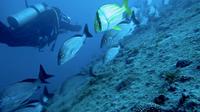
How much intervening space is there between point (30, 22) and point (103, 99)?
8.72 metres

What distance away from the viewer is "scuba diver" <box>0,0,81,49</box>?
11289mm

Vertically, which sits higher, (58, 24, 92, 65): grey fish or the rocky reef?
(58, 24, 92, 65): grey fish

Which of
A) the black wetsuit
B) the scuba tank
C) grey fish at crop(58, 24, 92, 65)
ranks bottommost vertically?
grey fish at crop(58, 24, 92, 65)

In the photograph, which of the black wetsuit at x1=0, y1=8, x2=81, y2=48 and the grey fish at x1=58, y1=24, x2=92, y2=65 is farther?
the black wetsuit at x1=0, y1=8, x2=81, y2=48

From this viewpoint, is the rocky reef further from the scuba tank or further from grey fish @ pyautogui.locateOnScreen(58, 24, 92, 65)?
the scuba tank

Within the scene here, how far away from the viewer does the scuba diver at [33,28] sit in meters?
11.3

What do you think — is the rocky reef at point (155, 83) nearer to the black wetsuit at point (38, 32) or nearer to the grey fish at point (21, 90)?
the grey fish at point (21, 90)

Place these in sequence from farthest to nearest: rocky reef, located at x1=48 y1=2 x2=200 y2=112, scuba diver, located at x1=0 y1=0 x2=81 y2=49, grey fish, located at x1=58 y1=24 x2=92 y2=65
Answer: scuba diver, located at x1=0 y1=0 x2=81 y2=49
grey fish, located at x1=58 y1=24 x2=92 y2=65
rocky reef, located at x1=48 y1=2 x2=200 y2=112

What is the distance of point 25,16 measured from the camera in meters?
11.7

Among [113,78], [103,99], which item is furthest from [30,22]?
[103,99]

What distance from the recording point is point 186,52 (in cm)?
400

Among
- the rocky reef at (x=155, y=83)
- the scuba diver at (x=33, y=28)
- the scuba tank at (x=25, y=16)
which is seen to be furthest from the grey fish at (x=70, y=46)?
the scuba tank at (x=25, y=16)

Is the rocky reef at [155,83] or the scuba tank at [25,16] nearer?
the rocky reef at [155,83]

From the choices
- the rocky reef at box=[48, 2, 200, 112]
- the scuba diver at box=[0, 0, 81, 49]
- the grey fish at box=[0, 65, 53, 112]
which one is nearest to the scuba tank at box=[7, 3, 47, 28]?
the scuba diver at box=[0, 0, 81, 49]
